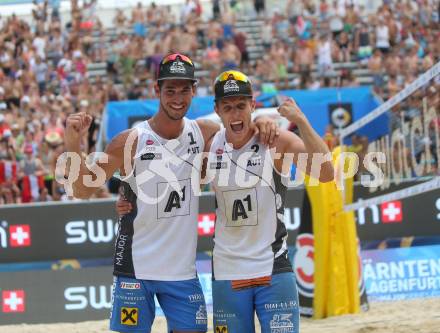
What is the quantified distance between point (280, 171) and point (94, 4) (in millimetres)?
17658

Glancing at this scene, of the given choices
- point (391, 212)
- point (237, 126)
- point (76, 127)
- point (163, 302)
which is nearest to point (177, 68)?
point (237, 126)

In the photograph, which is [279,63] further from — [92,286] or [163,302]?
[163,302]

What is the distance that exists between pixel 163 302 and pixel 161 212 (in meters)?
0.52

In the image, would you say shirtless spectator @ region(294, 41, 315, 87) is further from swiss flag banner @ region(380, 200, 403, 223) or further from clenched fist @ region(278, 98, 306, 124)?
clenched fist @ region(278, 98, 306, 124)

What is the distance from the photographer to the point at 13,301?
10.4m

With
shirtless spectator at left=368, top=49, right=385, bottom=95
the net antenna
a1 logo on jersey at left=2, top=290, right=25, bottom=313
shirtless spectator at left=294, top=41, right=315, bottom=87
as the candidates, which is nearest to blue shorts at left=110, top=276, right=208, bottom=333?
the net antenna

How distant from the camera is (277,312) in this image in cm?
513

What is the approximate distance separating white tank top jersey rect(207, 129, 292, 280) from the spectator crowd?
1111 centimetres

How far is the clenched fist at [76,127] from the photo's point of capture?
5121 millimetres

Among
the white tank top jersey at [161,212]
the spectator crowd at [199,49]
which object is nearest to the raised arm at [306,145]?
the white tank top jersey at [161,212]

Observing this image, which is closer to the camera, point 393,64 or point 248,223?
point 248,223

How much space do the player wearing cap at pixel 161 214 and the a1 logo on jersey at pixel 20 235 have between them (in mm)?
5674

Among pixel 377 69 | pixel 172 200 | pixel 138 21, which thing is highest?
pixel 138 21

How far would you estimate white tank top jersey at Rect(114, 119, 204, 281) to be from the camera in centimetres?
535
